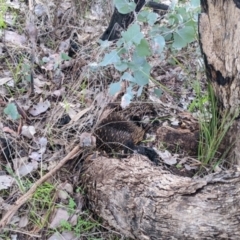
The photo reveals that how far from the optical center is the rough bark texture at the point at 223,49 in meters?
1.87

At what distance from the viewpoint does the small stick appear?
6.26ft

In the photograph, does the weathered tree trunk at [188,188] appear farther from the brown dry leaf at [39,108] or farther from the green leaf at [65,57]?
the green leaf at [65,57]

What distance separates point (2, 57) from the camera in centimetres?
283

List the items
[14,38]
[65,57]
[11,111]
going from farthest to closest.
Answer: [14,38] < [65,57] < [11,111]

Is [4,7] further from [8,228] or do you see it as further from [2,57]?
[8,228]

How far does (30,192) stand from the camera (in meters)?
2.00

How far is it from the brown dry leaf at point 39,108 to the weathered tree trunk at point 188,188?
0.52m

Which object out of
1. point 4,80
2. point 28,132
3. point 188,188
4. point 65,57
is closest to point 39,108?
point 28,132

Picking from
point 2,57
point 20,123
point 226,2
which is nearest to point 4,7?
point 2,57

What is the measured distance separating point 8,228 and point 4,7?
1.88 m

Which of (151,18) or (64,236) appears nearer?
(64,236)

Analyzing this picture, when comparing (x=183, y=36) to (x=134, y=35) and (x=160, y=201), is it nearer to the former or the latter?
(x=134, y=35)

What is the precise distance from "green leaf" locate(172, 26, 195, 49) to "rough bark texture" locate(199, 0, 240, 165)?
0.28 feet

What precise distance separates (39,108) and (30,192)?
0.65m
